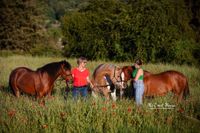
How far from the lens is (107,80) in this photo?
10867 mm

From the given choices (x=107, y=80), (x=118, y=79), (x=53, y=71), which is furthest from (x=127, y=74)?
(x=53, y=71)

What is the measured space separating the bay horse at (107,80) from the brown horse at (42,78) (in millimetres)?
972

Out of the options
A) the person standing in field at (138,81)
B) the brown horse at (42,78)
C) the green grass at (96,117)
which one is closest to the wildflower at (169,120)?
the green grass at (96,117)

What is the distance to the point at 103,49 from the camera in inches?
1206

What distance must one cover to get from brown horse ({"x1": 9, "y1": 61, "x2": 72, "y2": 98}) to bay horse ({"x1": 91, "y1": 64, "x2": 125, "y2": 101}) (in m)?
0.97

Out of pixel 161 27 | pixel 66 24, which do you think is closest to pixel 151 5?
pixel 161 27

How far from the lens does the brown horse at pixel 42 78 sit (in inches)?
408

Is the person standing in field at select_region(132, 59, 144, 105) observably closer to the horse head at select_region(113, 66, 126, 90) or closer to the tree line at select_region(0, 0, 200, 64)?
the horse head at select_region(113, 66, 126, 90)

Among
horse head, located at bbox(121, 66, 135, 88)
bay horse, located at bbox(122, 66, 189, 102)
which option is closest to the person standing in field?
horse head, located at bbox(121, 66, 135, 88)

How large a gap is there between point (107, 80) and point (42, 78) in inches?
73.4

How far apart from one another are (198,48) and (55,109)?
23.5 meters

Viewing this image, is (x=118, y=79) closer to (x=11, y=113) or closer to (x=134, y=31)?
(x=11, y=113)

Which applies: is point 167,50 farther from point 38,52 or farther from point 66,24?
point 38,52

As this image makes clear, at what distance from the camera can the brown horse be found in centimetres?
1035
